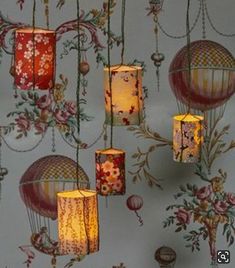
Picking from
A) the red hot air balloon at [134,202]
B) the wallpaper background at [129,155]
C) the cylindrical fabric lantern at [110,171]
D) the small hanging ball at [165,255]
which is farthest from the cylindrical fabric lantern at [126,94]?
the small hanging ball at [165,255]

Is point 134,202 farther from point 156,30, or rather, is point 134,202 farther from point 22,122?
point 156,30

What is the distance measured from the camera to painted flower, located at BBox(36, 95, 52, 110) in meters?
3.41

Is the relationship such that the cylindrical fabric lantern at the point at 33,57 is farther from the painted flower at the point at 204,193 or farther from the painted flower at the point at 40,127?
the painted flower at the point at 204,193

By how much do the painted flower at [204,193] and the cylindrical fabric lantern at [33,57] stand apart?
118 cm

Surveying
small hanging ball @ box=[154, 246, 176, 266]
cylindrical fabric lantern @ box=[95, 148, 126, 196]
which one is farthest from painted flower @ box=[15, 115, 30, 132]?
small hanging ball @ box=[154, 246, 176, 266]

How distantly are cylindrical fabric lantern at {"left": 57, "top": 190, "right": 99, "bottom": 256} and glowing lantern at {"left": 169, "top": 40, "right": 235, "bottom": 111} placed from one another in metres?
0.98

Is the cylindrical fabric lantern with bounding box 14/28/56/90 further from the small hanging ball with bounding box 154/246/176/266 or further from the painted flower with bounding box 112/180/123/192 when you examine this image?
the small hanging ball with bounding box 154/246/176/266

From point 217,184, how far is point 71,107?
72 centimetres

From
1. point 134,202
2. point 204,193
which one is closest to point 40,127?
point 134,202

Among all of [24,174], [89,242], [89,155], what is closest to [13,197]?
[24,174]

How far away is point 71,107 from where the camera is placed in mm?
3410

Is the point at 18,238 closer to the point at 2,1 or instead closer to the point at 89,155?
the point at 89,155

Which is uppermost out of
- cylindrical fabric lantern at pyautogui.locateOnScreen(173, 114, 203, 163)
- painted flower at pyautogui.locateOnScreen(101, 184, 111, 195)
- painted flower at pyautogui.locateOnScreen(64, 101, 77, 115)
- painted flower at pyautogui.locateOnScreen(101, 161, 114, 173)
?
painted flower at pyautogui.locateOnScreen(64, 101, 77, 115)

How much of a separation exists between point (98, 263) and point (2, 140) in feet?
2.23
